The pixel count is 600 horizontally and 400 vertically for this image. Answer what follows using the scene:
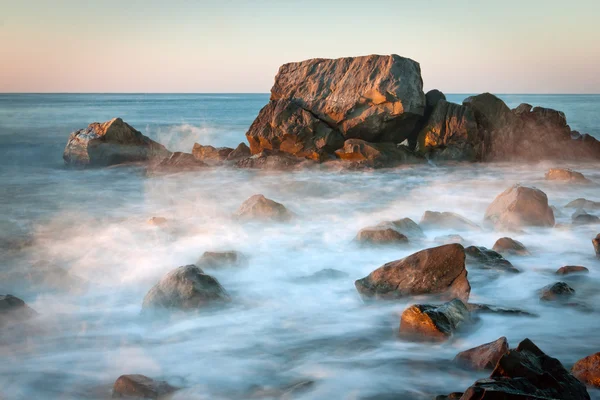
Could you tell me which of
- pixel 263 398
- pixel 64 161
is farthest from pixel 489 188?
pixel 64 161

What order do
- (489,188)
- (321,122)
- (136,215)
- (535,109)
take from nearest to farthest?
(136,215)
(489,188)
(321,122)
(535,109)

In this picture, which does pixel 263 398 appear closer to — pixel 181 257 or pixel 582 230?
pixel 181 257

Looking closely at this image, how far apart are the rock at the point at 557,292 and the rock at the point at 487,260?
694 millimetres

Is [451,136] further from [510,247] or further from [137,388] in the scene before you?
[137,388]

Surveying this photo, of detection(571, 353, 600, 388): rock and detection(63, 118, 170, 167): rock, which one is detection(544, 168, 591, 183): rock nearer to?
detection(571, 353, 600, 388): rock

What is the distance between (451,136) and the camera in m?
15.4

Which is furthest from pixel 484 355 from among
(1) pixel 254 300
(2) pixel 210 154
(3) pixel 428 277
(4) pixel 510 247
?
(2) pixel 210 154

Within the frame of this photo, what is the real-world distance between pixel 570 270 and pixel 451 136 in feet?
31.8

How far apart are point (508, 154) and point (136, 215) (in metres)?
10.6

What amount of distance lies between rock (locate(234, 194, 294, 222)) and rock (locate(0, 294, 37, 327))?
13.3ft

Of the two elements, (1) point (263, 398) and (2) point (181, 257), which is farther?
(2) point (181, 257)

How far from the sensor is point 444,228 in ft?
27.1

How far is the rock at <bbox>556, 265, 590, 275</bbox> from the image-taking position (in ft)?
19.9

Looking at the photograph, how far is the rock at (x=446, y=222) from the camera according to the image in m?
8.30
